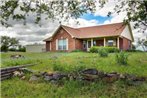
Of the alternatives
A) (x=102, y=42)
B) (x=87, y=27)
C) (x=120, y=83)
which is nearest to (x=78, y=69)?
(x=120, y=83)

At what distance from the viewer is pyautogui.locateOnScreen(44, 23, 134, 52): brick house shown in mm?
34597

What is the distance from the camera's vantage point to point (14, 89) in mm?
9047

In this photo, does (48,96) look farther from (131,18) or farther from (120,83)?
(131,18)

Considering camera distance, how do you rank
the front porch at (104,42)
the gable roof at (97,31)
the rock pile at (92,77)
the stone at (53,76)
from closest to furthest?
the rock pile at (92,77)
the stone at (53,76)
the gable roof at (97,31)
the front porch at (104,42)

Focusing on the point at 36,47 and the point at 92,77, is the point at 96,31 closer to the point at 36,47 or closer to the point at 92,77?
the point at 36,47

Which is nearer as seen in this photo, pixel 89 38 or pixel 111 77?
pixel 111 77

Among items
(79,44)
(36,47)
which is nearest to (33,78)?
(79,44)

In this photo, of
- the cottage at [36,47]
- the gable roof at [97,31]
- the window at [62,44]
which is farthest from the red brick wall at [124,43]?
the cottage at [36,47]

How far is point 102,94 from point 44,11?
172 inches

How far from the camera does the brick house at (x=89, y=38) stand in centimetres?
3460

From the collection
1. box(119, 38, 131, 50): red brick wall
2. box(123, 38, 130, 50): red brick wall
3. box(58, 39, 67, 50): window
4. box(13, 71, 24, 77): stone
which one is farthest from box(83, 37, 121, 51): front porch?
box(13, 71, 24, 77): stone

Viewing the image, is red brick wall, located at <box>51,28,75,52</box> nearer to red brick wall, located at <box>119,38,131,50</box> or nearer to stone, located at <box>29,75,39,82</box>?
red brick wall, located at <box>119,38,131,50</box>

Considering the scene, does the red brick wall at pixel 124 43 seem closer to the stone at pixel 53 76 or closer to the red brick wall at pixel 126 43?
the red brick wall at pixel 126 43

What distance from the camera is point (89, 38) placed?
3625cm
